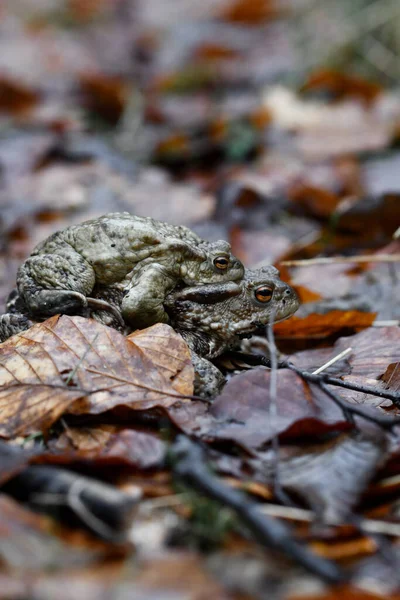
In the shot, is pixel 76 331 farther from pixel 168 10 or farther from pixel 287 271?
pixel 168 10

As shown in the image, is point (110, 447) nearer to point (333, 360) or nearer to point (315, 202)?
point (333, 360)

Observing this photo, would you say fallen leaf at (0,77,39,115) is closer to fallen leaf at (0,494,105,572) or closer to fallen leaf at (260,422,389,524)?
fallen leaf at (260,422,389,524)

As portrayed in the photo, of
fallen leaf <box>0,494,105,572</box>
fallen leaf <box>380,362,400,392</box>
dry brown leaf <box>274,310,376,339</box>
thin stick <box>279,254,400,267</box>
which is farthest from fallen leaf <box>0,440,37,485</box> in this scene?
thin stick <box>279,254,400,267</box>

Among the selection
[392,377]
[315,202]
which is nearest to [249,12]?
[315,202]

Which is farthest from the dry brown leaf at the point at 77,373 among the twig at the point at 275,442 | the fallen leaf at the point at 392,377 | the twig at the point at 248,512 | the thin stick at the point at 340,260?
the thin stick at the point at 340,260

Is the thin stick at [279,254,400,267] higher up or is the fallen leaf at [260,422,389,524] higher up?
the thin stick at [279,254,400,267]

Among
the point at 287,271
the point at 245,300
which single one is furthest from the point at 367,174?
the point at 245,300
